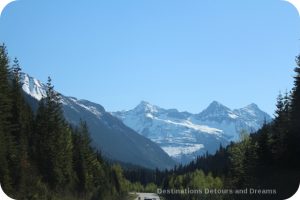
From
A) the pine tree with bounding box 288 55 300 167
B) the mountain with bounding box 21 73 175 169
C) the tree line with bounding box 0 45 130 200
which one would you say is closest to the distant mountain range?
the mountain with bounding box 21 73 175 169

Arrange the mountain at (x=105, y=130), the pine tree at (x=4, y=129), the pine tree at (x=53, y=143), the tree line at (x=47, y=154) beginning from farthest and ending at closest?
the pine tree at (x=53, y=143), the mountain at (x=105, y=130), the tree line at (x=47, y=154), the pine tree at (x=4, y=129)

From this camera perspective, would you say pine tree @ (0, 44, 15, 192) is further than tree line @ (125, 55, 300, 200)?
Yes

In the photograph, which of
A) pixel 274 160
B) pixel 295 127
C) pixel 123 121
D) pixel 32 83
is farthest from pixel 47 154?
pixel 123 121

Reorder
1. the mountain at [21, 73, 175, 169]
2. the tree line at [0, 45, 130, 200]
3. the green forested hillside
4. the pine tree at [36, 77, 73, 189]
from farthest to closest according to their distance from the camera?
the pine tree at [36, 77, 73, 189], the mountain at [21, 73, 175, 169], the tree line at [0, 45, 130, 200], the green forested hillside

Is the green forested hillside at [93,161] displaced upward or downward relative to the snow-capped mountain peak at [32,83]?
downward

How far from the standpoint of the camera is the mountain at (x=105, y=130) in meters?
16.0

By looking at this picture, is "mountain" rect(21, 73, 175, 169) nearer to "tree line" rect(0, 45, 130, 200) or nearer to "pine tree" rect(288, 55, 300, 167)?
"tree line" rect(0, 45, 130, 200)

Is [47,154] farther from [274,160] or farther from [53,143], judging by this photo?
[274,160]

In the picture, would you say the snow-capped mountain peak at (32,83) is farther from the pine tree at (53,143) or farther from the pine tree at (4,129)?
the pine tree at (53,143)

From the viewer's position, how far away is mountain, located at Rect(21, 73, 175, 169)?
1603 centimetres

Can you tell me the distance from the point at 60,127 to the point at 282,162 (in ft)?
50.2

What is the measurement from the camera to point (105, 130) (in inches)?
1433

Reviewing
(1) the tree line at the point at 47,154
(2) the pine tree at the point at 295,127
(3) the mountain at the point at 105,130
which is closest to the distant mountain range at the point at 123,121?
(3) the mountain at the point at 105,130

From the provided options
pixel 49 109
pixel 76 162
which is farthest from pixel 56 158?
pixel 49 109
